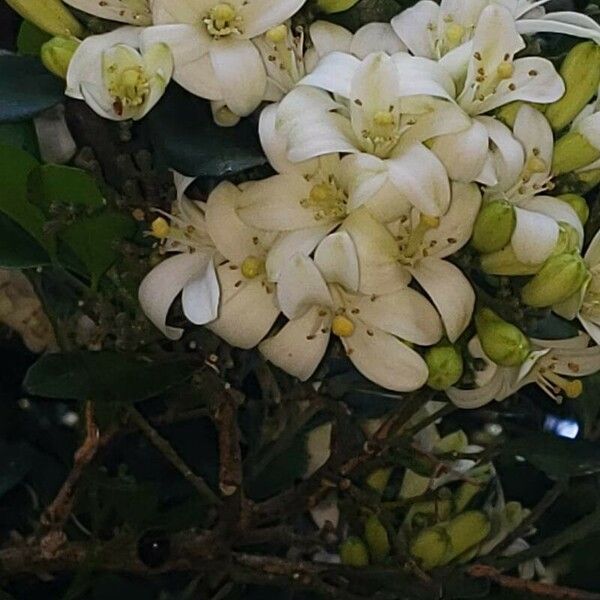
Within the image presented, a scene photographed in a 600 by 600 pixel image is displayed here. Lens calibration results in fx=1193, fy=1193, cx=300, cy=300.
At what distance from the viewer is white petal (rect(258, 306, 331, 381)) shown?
506 mm

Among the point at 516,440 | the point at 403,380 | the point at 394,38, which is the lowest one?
the point at 516,440

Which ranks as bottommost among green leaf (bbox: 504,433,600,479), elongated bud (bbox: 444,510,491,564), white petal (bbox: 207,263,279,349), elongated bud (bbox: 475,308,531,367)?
elongated bud (bbox: 444,510,491,564)

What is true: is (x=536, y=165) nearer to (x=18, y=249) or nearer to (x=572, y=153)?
(x=572, y=153)

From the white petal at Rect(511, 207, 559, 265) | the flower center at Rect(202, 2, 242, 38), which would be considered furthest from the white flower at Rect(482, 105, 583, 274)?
the flower center at Rect(202, 2, 242, 38)

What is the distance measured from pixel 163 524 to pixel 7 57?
292 millimetres

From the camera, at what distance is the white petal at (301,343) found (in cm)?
51

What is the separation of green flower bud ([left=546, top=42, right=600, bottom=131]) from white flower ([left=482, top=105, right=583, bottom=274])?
0.01 meters

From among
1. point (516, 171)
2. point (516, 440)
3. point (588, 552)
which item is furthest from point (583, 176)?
point (588, 552)

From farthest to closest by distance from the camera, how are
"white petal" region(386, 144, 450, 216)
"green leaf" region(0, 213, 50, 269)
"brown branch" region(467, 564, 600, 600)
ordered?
"brown branch" region(467, 564, 600, 600) → "green leaf" region(0, 213, 50, 269) → "white petal" region(386, 144, 450, 216)

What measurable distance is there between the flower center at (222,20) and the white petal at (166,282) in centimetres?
10

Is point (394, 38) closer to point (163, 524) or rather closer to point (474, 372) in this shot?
point (474, 372)

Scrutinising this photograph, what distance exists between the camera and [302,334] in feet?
1.67

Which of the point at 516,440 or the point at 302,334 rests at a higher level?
the point at 302,334

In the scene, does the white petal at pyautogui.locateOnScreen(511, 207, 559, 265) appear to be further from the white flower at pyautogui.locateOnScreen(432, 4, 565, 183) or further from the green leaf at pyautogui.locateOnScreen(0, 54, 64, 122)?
the green leaf at pyautogui.locateOnScreen(0, 54, 64, 122)
